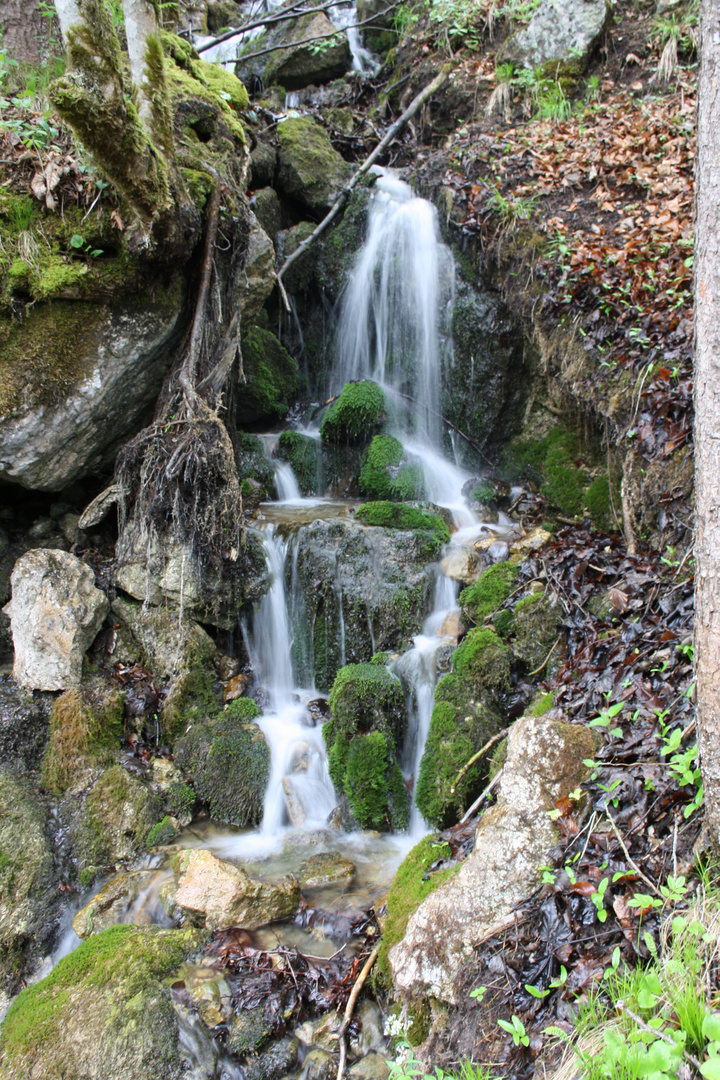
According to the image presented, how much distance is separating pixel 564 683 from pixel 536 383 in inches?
205

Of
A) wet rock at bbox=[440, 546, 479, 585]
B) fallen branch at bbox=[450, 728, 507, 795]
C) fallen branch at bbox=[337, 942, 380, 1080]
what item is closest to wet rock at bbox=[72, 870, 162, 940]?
fallen branch at bbox=[337, 942, 380, 1080]

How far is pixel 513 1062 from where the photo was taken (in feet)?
7.19

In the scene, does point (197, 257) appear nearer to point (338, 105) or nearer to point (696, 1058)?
point (696, 1058)

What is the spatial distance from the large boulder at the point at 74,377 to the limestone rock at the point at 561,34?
7.51 meters

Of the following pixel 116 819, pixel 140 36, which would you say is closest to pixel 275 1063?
pixel 116 819

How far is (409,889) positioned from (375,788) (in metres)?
1.36

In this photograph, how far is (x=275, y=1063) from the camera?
3070mm

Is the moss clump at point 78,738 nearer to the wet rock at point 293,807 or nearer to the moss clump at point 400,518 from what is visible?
the wet rock at point 293,807

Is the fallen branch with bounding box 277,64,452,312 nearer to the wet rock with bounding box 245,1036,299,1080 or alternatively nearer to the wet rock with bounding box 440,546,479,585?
the wet rock with bounding box 440,546,479,585

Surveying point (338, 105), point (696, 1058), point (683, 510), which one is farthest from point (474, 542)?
point (338, 105)

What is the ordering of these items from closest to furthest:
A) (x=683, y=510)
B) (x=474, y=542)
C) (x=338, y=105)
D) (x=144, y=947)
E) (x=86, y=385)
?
(x=144, y=947)
(x=683, y=510)
(x=86, y=385)
(x=474, y=542)
(x=338, y=105)

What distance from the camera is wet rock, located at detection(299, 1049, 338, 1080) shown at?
2984 mm

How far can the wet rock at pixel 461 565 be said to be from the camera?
6.15 m

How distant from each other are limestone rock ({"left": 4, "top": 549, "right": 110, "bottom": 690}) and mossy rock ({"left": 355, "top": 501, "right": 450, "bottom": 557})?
9.64ft
